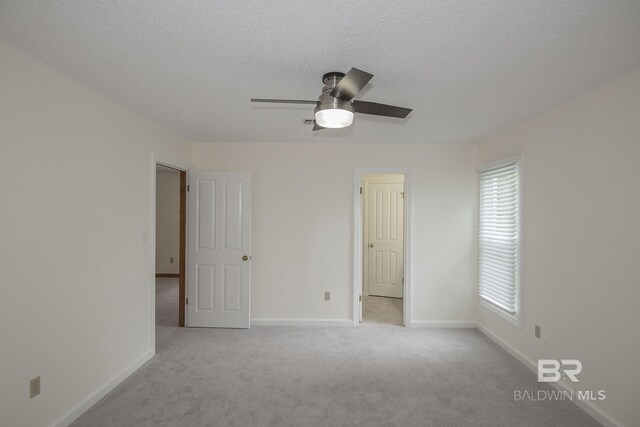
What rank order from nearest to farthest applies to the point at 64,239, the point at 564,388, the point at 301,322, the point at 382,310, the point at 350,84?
the point at 350,84, the point at 64,239, the point at 564,388, the point at 301,322, the point at 382,310

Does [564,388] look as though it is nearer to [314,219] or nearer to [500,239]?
[500,239]

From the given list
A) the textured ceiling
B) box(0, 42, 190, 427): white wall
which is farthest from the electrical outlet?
the textured ceiling

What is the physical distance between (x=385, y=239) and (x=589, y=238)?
348 centimetres

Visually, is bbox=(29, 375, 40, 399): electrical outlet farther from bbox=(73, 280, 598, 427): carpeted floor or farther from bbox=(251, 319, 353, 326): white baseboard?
bbox=(251, 319, 353, 326): white baseboard

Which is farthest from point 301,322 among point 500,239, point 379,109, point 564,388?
point 379,109

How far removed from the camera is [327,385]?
2699 millimetres

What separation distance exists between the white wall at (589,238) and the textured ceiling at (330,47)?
271 millimetres

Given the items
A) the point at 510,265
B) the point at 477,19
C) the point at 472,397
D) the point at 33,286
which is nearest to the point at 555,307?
the point at 510,265

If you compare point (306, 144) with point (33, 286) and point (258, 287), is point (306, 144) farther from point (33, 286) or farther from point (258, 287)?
point (33, 286)

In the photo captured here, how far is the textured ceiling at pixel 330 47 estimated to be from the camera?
1.45m

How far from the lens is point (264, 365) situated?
3.05 metres

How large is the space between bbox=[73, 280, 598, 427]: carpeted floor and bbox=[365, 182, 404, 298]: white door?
1.91 metres

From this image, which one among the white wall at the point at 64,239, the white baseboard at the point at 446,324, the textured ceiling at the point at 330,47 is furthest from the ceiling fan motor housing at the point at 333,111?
the white baseboard at the point at 446,324

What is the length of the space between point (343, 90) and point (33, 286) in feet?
7.31
